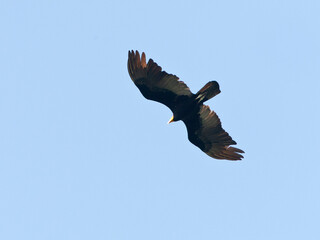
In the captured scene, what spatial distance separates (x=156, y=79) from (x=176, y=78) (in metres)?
0.58

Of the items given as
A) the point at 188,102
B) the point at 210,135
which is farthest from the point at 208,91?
the point at 210,135

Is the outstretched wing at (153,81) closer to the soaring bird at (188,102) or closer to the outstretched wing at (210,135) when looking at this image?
the soaring bird at (188,102)

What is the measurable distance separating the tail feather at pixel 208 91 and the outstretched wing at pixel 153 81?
33cm

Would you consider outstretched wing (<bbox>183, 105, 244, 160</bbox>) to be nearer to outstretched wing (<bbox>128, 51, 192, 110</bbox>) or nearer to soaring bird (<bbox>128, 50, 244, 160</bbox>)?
soaring bird (<bbox>128, 50, 244, 160</bbox>)

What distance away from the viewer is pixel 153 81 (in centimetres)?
1852

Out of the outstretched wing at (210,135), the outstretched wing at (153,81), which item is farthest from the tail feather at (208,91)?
the outstretched wing at (210,135)

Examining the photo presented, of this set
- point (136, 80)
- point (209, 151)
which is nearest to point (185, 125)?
point (209, 151)

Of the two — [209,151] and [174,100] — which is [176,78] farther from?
[209,151]

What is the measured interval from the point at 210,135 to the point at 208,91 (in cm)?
188

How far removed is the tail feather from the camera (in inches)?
727

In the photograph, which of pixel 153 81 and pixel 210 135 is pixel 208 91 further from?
pixel 210 135

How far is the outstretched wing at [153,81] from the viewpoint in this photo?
18266 mm

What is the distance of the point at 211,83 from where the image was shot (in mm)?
18453

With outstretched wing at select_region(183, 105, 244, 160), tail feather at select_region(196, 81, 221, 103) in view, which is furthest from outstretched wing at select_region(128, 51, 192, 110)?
outstretched wing at select_region(183, 105, 244, 160)
